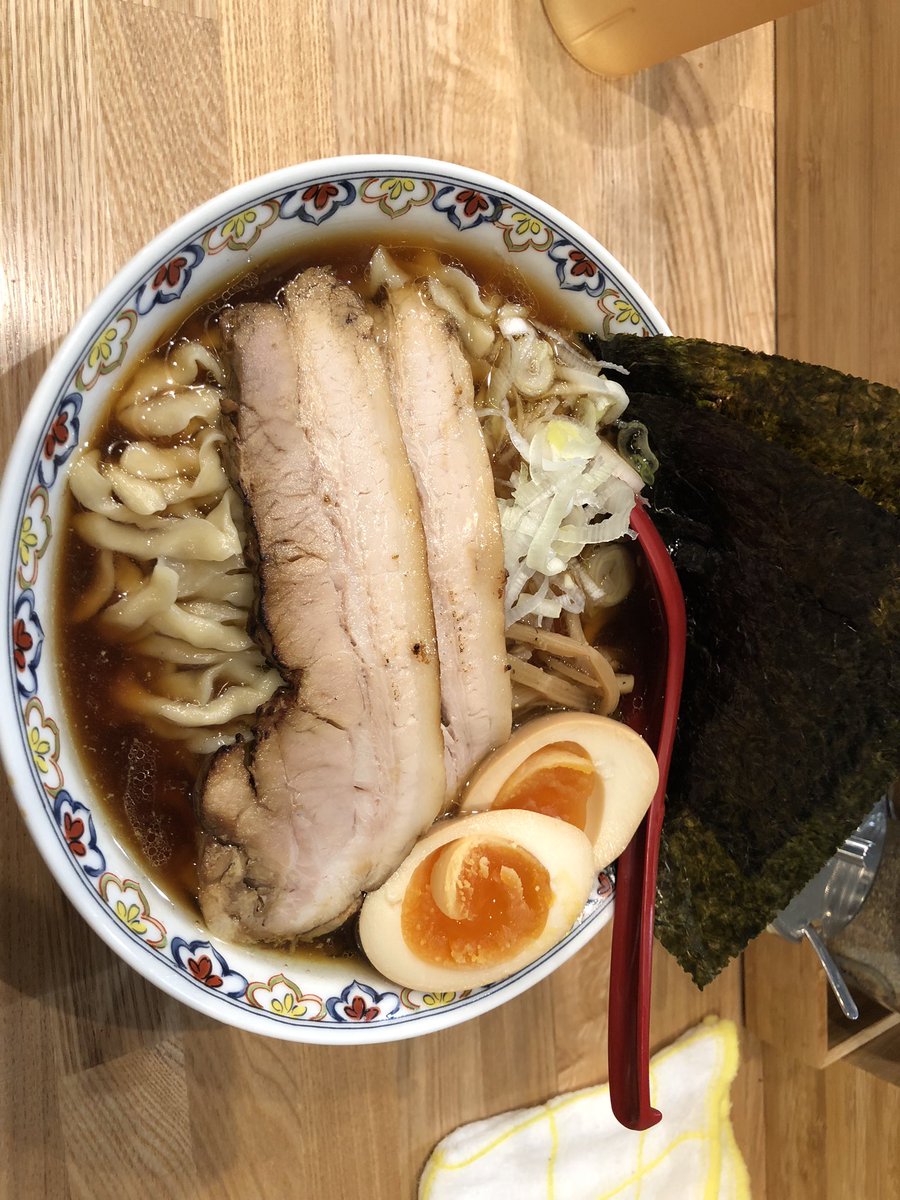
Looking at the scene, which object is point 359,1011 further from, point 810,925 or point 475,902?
point 810,925

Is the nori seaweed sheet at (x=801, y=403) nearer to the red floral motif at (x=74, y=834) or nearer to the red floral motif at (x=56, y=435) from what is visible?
the red floral motif at (x=56, y=435)

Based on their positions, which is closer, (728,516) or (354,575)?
(354,575)

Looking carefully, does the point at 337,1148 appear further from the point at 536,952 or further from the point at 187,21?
the point at 187,21

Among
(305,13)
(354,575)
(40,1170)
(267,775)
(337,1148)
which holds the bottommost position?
(337,1148)

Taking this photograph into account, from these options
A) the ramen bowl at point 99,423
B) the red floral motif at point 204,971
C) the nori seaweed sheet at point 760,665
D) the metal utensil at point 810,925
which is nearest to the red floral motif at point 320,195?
the ramen bowl at point 99,423

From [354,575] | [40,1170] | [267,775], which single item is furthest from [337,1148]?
[354,575]
